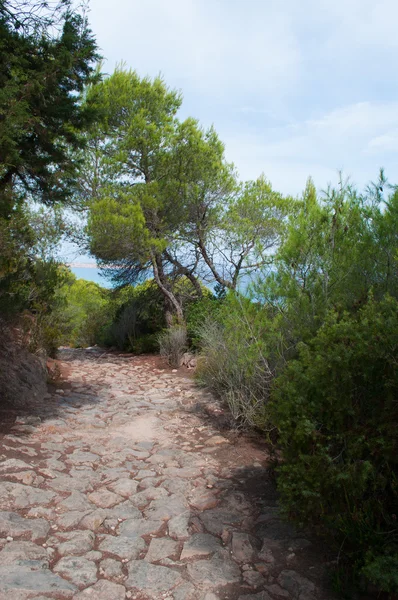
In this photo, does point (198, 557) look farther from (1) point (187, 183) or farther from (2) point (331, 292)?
(1) point (187, 183)

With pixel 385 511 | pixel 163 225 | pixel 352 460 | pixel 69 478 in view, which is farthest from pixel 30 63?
pixel 163 225

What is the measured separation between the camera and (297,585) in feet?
8.43

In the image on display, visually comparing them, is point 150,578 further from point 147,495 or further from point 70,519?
point 147,495

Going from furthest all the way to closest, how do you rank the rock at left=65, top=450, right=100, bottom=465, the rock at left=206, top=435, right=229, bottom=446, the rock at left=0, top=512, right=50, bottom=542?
the rock at left=206, top=435, right=229, bottom=446 → the rock at left=65, top=450, right=100, bottom=465 → the rock at left=0, top=512, right=50, bottom=542

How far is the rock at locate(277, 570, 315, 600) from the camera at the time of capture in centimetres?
248

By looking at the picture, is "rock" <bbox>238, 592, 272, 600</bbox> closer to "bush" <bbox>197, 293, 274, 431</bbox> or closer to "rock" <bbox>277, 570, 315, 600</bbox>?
"rock" <bbox>277, 570, 315, 600</bbox>

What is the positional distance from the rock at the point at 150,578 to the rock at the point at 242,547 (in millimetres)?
451

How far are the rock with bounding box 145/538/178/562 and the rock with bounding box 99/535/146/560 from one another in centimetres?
7

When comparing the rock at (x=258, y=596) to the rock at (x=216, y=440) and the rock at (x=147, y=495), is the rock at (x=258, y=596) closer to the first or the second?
the rock at (x=147, y=495)

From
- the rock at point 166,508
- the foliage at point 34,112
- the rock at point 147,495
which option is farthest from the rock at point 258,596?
the foliage at point 34,112

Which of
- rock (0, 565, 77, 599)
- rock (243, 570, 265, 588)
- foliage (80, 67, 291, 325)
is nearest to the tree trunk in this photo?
foliage (80, 67, 291, 325)

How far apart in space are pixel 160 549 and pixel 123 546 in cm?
26

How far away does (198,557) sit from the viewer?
291 centimetres

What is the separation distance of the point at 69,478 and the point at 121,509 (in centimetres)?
74
